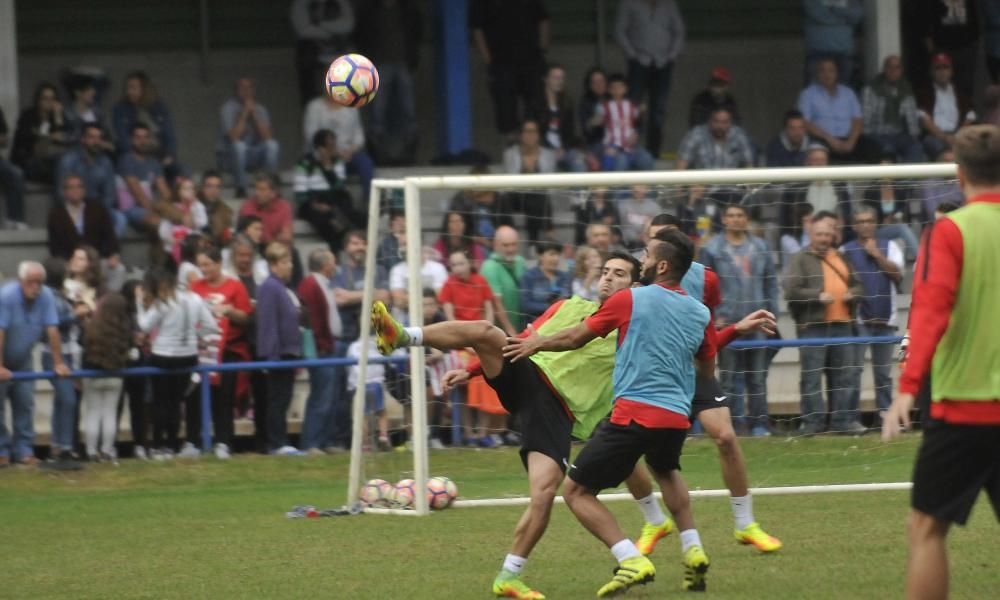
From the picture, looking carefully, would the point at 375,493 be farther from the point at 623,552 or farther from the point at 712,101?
the point at 712,101

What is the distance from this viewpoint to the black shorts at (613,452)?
699 cm

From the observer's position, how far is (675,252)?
7.12 metres

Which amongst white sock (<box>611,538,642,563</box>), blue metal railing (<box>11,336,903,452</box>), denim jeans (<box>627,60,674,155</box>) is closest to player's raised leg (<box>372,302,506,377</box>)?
white sock (<box>611,538,642,563</box>)

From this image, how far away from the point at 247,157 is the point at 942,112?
821cm

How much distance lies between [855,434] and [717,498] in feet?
4.90

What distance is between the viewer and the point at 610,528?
280 inches

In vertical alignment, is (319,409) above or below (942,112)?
below

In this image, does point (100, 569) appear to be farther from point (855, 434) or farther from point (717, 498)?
point (855, 434)

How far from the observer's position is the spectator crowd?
12.4 meters

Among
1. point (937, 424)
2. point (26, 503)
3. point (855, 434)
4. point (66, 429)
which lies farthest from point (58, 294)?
point (937, 424)

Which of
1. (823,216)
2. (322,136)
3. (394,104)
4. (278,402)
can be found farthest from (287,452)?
(394,104)

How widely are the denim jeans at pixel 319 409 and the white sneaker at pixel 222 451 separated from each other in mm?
656

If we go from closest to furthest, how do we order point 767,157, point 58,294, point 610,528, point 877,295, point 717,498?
point 610,528
point 717,498
point 877,295
point 58,294
point 767,157

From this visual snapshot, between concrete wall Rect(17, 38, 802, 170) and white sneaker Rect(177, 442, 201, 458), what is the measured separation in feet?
21.7
